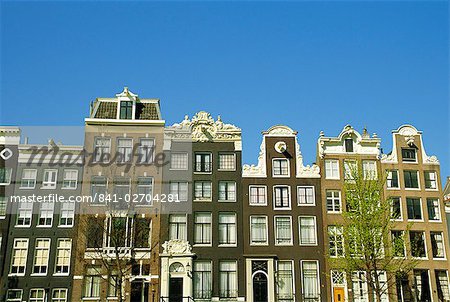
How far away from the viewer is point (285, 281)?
39.2 m

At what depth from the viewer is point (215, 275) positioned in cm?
3888

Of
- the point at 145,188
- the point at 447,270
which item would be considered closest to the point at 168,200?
the point at 145,188

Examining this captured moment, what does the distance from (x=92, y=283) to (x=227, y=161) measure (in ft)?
45.8

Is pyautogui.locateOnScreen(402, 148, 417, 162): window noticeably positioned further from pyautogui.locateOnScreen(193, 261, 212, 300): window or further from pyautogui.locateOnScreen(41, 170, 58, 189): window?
pyautogui.locateOnScreen(41, 170, 58, 189): window

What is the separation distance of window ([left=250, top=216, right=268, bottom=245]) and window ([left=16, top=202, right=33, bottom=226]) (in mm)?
17389

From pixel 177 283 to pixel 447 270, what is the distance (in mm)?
20703

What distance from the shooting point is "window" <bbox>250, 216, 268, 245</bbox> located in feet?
131

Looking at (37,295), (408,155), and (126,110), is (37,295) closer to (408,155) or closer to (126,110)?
(126,110)

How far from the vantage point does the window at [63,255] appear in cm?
3941

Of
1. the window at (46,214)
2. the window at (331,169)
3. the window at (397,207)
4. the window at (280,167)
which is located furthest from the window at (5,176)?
the window at (397,207)

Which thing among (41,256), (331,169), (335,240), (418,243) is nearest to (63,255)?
(41,256)

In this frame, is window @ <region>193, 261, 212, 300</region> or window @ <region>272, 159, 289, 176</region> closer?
window @ <region>193, 261, 212, 300</region>

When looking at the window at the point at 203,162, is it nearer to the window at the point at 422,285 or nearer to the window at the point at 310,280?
the window at the point at 310,280

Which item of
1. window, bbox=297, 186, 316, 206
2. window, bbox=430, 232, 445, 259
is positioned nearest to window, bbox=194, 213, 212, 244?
window, bbox=297, 186, 316, 206
